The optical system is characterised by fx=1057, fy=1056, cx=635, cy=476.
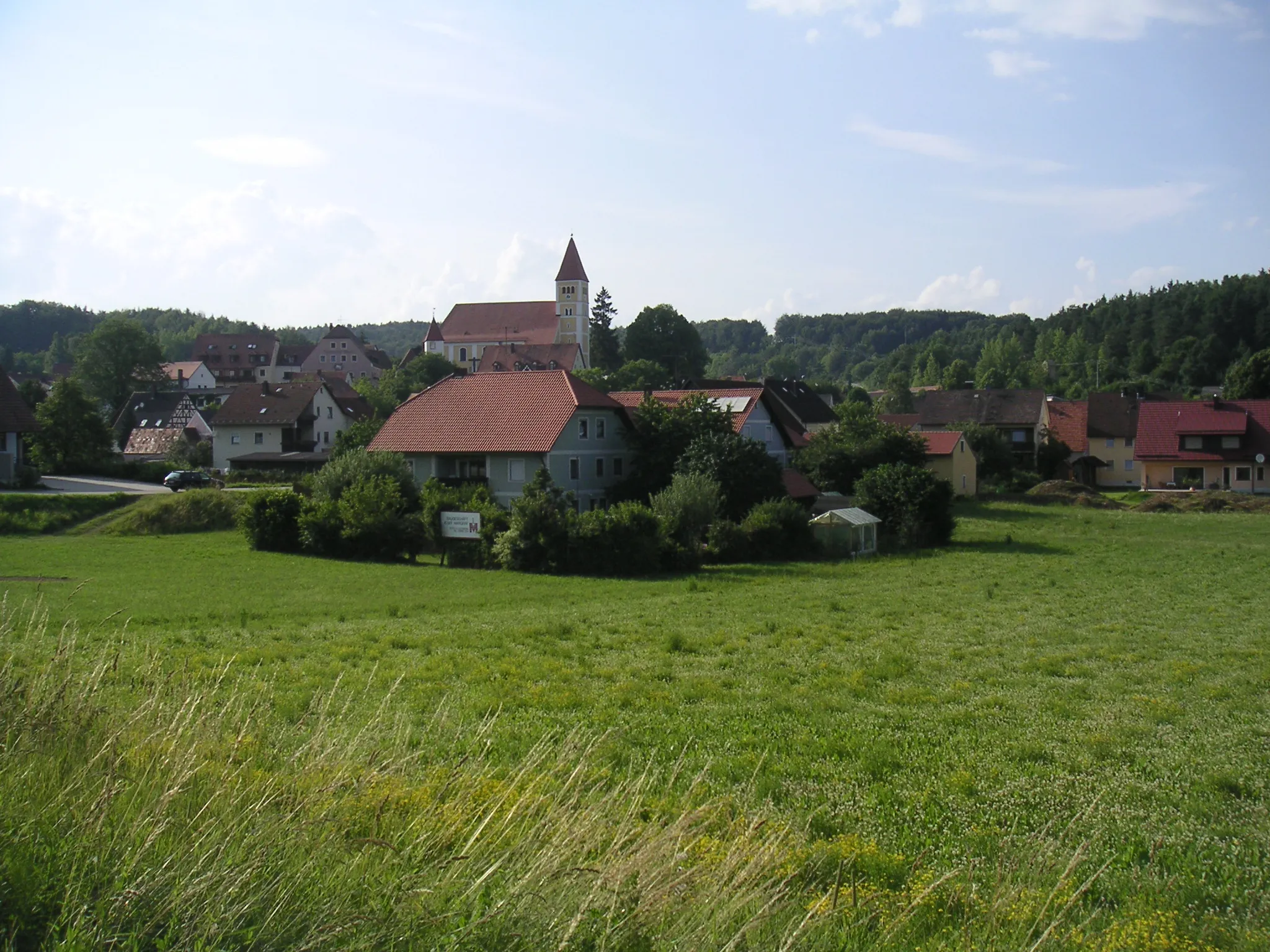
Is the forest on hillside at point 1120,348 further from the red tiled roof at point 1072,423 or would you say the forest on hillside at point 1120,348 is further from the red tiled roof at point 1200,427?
the red tiled roof at point 1200,427

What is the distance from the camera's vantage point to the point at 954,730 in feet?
37.4

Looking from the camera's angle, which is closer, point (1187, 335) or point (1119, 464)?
point (1119, 464)

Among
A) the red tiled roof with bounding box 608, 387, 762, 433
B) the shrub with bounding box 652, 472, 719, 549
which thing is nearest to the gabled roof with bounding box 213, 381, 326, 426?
the red tiled roof with bounding box 608, 387, 762, 433

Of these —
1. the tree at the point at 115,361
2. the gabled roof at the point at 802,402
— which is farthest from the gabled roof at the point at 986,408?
the tree at the point at 115,361

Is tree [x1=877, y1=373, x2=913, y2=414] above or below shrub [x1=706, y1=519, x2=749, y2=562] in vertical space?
above

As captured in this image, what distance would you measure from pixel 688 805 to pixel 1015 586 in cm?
2363

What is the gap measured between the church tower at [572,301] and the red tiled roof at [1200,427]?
256 feet

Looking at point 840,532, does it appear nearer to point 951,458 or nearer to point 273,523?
point 273,523

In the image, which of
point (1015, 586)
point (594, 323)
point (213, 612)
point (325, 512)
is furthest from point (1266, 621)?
point (594, 323)

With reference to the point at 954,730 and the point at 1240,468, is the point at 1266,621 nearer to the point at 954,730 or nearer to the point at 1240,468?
the point at 954,730

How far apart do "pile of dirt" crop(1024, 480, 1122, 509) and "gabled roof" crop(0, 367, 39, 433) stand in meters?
56.2

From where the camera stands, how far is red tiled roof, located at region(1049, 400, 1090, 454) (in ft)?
272

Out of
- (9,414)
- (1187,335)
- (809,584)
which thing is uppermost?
(1187,335)

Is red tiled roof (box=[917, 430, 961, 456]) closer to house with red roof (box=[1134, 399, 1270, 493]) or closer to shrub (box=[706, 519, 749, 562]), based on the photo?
house with red roof (box=[1134, 399, 1270, 493])
